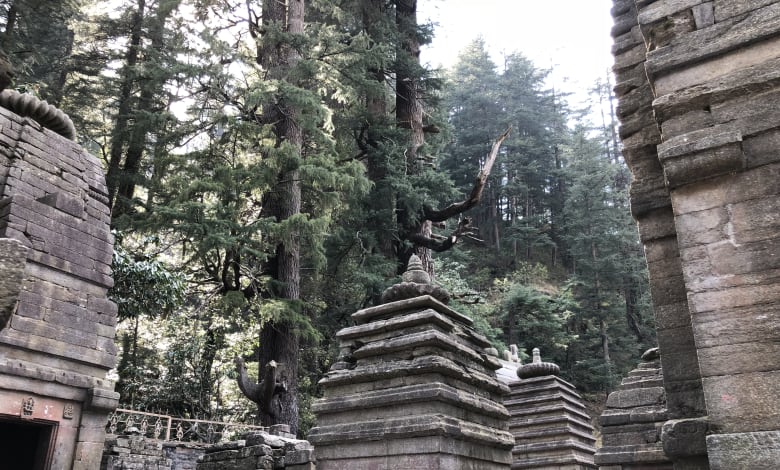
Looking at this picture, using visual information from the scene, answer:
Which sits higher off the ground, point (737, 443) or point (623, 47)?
point (623, 47)

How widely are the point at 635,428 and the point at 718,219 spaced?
4.73m

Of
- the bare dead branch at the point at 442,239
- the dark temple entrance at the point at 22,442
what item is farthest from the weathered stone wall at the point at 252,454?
the bare dead branch at the point at 442,239

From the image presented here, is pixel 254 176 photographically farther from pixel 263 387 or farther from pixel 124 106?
pixel 124 106

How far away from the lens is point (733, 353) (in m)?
3.71

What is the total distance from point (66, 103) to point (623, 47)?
2252cm

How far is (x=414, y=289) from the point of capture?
6734mm

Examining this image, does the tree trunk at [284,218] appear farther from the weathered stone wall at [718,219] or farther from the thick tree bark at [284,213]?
the weathered stone wall at [718,219]

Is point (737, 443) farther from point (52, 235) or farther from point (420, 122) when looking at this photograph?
point (420, 122)

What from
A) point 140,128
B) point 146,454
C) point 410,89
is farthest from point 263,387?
point 410,89

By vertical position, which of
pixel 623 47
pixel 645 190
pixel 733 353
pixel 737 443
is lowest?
pixel 737 443

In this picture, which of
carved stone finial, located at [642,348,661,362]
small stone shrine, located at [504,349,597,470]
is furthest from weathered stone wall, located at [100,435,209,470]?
carved stone finial, located at [642,348,661,362]

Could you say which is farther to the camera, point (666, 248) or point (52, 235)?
point (52, 235)

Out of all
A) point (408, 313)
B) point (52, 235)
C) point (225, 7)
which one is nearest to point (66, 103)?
point (225, 7)

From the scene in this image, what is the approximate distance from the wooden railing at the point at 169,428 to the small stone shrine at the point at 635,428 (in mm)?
7693
